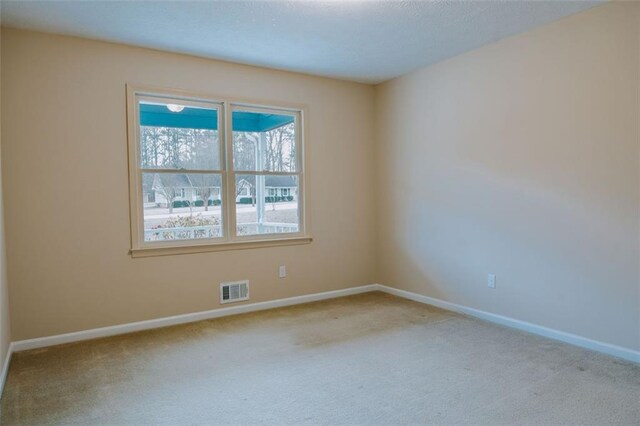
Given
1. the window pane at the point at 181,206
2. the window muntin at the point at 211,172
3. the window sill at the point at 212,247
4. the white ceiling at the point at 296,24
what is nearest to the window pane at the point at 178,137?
the window muntin at the point at 211,172

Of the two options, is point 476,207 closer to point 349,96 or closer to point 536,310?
point 536,310

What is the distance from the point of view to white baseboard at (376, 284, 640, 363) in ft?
9.60

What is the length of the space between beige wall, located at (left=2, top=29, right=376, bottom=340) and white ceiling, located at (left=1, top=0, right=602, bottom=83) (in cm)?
20

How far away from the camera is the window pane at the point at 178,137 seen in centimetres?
375

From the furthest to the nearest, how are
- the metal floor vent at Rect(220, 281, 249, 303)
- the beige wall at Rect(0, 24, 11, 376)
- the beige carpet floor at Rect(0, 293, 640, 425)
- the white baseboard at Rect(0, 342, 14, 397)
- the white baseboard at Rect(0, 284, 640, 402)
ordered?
the metal floor vent at Rect(220, 281, 249, 303)
the white baseboard at Rect(0, 284, 640, 402)
the beige wall at Rect(0, 24, 11, 376)
the white baseboard at Rect(0, 342, 14, 397)
the beige carpet floor at Rect(0, 293, 640, 425)

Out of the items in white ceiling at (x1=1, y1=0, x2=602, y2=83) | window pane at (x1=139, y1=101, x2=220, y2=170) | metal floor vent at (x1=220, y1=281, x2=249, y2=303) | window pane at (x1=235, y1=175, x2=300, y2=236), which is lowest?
metal floor vent at (x1=220, y1=281, x2=249, y2=303)

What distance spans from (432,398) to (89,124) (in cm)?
332

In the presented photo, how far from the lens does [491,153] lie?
148 inches

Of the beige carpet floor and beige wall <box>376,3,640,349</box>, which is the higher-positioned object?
beige wall <box>376,3,640,349</box>

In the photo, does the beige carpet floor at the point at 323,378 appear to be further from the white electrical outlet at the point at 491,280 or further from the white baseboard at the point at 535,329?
the white electrical outlet at the point at 491,280

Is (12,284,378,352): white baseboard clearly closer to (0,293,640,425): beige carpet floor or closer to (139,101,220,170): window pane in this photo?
(0,293,640,425): beige carpet floor

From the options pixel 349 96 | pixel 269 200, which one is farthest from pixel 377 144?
pixel 269 200

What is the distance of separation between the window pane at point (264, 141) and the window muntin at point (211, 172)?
0.01 m

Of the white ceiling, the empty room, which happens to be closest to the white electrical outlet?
the empty room
